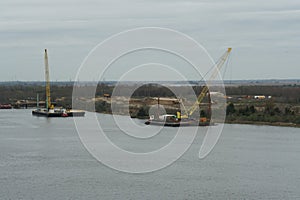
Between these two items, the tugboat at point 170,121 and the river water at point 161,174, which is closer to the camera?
the river water at point 161,174

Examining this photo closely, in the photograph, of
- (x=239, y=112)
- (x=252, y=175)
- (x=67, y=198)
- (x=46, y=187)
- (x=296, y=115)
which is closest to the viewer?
(x=67, y=198)

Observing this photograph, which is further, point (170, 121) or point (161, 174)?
point (170, 121)

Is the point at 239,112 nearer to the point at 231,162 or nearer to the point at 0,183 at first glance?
the point at 231,162

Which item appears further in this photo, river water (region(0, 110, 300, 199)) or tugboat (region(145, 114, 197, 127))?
tugboat (region(145, 114, 197, 127))

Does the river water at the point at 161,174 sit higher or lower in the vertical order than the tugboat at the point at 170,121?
lower

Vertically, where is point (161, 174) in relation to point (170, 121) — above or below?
below

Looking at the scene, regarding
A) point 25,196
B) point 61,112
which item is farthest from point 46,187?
point 61,112

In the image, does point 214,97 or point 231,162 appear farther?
point 214,97

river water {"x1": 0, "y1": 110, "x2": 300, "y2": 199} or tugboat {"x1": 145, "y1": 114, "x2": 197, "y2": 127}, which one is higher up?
tugboat {"x1": 145, "y1": 114, "x2": 197, "y2": 127}
